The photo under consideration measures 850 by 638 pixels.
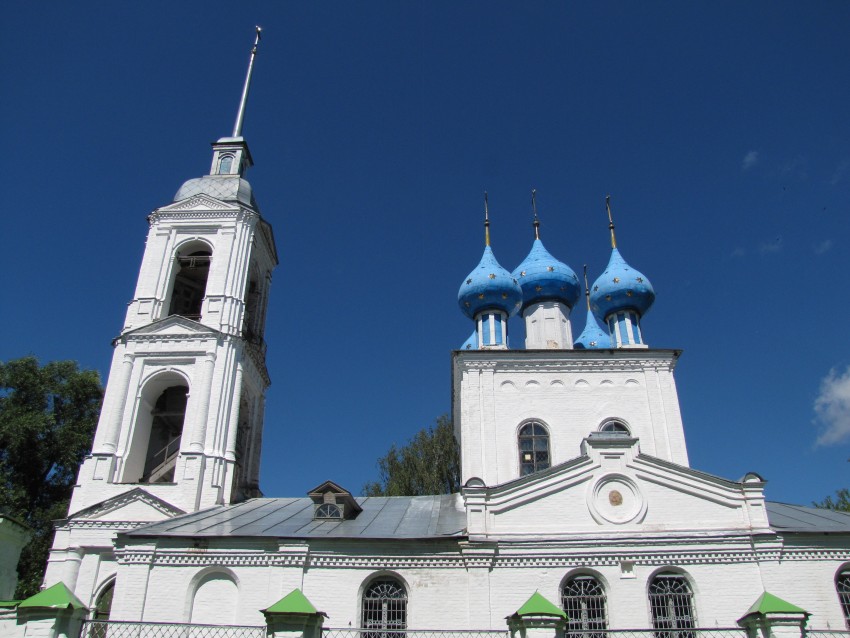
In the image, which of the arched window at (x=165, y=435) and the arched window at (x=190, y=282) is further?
the arched window at (x=190, y=282)

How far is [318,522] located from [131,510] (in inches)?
176

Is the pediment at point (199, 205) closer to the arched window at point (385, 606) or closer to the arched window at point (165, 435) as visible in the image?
the arched window at point (165, 435)

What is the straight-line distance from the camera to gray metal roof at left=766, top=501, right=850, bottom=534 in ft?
39.2

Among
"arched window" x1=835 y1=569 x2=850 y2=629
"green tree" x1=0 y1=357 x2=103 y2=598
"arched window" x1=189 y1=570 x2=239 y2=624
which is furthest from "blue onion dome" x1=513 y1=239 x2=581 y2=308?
"green tree" x1=0 y1=357 x2=103 y2=598

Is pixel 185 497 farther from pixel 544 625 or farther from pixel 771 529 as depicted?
pixel 771 529

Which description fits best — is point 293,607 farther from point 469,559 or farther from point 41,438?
point 41,438

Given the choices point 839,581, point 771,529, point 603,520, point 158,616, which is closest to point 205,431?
point 158,616

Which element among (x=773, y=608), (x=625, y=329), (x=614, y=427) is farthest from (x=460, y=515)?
(x=625, y=329)

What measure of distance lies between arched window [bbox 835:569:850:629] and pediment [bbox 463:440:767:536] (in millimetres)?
1521

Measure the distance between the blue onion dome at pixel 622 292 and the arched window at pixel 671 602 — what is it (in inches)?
304

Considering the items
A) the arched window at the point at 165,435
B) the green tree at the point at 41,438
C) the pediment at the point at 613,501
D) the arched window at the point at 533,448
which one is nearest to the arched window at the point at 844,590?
the pediment at the point at 613,501

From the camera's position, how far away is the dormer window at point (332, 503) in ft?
44.4

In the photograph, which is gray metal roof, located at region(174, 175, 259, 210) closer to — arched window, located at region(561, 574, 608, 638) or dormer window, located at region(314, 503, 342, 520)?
dormer window, located at region(314, 503, 342, 520)

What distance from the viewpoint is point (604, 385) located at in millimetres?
15945
